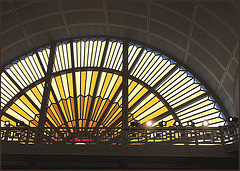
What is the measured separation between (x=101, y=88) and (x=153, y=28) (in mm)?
4838

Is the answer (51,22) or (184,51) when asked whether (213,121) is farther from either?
(51,22)

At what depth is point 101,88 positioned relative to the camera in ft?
54.4

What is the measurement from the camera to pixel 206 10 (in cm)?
1225

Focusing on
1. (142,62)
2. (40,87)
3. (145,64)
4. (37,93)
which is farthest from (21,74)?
(145,64)

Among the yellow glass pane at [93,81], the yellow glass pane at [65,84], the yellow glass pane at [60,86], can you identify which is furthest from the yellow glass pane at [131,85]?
the yellow glass pane at [60,86]

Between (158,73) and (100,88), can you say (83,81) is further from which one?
(158,73)

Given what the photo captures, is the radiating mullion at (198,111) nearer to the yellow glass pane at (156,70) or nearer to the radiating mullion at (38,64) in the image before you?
the yellow glass pane at (156,70)

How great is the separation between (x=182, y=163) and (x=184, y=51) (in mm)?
7184

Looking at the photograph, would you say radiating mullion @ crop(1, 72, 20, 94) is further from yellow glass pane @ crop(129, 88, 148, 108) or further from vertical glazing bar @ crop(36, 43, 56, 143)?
yellow glass pane @ crop(129, 88, 148, 108)

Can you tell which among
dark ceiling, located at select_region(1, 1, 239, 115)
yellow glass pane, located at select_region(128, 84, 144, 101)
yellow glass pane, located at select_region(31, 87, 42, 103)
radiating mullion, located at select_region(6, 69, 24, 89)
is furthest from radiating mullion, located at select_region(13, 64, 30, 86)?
yellow glass pane, located at select_region(128, 84, 144, 101)

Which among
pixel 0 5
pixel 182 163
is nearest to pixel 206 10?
pixel 182 163

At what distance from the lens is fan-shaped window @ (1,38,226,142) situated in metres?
15.5

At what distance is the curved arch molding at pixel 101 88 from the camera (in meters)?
15.5

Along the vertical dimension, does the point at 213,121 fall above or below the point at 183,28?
below
